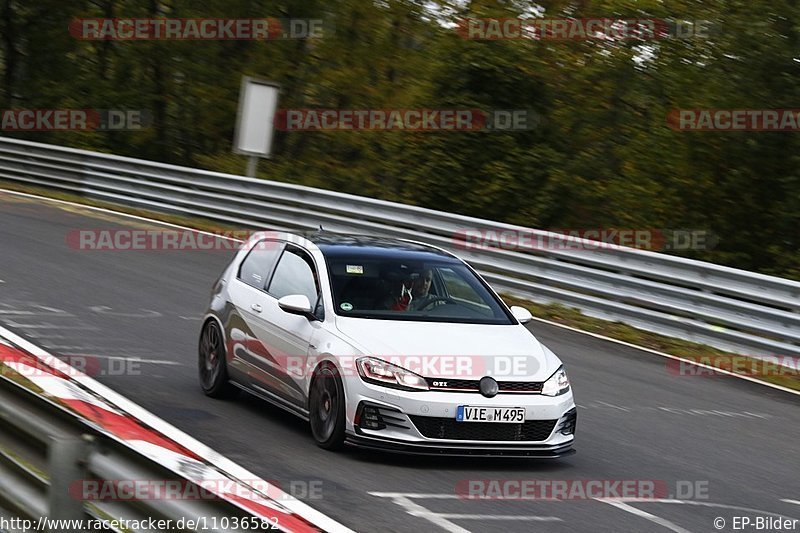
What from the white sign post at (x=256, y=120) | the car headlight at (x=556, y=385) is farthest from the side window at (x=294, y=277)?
the white sign post at (x=256, y=120)

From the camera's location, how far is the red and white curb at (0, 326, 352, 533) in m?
5.66

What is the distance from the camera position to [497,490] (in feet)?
26.4

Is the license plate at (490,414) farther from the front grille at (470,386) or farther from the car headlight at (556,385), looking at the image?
the car headlight at (556,385)

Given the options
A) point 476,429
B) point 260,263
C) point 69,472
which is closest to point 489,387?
point 476,429

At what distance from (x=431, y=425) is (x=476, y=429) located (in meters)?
0.31

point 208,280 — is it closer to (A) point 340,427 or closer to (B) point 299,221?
(B) point 299,221

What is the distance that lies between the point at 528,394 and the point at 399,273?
64.5 inches

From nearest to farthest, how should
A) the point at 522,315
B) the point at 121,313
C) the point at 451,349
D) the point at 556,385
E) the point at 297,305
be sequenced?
the point at 451,349
the point at 556,385
the point at 297,305
the point at 522,315
the point at 121,313

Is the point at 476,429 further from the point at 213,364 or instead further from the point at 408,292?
the point at 213,364

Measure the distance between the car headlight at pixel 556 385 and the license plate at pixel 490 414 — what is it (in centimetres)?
30

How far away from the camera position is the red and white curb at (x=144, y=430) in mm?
5664

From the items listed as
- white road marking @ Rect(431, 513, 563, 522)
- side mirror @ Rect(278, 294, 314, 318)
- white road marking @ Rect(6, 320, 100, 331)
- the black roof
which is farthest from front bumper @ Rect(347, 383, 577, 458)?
white road marking @ Rect(6, 320, 100, 331)

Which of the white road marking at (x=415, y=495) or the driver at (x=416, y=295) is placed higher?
the driver at (x=416, y=295)

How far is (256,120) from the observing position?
24.2 m
